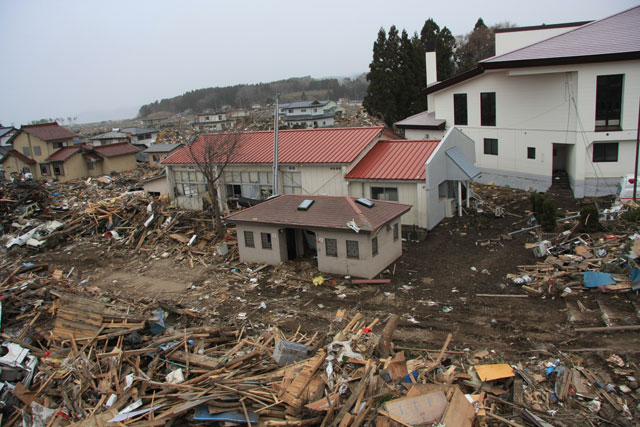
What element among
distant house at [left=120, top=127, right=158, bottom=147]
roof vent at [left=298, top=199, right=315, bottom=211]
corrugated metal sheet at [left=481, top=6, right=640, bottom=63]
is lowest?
roof vent at [left=298, top=199, right=315, bottom=211]

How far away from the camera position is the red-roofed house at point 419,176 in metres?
21.2

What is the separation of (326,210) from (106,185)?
31.0 metres

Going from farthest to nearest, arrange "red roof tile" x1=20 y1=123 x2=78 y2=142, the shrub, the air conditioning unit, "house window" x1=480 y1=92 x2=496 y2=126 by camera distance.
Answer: "red roof tile" x1=20 y1=123 x2=78 y2=142 → "house window" x1=480 y1=92 x2=496 y2=126 → the air conditioning unit → the shrub

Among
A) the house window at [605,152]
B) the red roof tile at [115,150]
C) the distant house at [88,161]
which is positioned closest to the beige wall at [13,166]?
the distant house at [88,161]

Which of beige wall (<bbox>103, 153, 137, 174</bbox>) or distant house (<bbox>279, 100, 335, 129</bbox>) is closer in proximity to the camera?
beige wall (<bbox>103, 153, 137, 174</bbox>)

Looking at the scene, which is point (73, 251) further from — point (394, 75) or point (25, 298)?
point (394, 75)

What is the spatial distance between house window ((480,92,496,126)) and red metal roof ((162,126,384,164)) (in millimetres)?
7943

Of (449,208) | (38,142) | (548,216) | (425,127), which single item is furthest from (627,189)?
(38,142)

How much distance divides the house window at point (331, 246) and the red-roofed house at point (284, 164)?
5.64 m

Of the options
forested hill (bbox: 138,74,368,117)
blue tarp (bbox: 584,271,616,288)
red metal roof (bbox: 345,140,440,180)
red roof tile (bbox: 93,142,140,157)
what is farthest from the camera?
forested hill (bbox: 138,74,368,117)

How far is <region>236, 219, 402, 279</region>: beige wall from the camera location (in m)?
17.7

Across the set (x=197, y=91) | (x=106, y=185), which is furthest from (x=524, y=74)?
(x=197, y=91)

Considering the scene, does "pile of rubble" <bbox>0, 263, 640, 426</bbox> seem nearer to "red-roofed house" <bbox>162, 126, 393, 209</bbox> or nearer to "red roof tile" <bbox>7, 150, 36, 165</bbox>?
"red-roofed house" <bbox>162, 126, 393, 209</bbox>

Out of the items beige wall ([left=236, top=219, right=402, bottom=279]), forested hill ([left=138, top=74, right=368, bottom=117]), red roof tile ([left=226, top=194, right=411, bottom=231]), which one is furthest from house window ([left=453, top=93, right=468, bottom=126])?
forested hill ([left=138, top=74, right=368, bottom=117])
